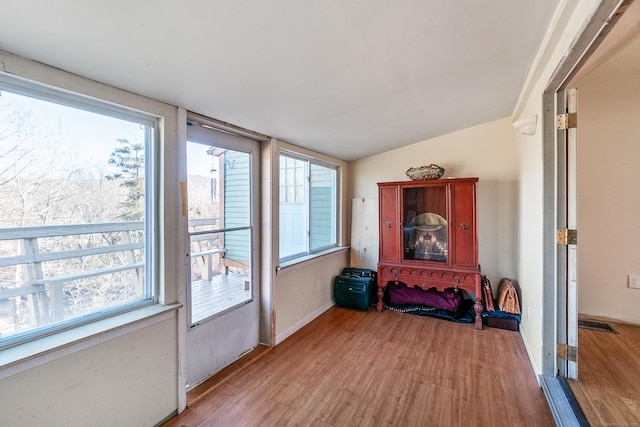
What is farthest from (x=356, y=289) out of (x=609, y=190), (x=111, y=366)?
(x=609, y=190)

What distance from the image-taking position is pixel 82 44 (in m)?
1.15

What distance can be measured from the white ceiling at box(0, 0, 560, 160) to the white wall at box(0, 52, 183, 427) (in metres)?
0.09

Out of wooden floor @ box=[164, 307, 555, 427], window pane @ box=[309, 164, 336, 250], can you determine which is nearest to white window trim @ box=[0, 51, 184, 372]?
wooden floor @ box=[164, 307, 555, 427]

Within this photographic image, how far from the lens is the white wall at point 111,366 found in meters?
1.22

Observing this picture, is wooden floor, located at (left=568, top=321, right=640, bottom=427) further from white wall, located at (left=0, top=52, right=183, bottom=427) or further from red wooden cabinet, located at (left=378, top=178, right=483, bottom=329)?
white wall, located at (left=0, top=52, right=183, bottom=427)

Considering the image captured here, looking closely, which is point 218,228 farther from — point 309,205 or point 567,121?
point 567,121

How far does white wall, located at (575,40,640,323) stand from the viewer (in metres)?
2.62

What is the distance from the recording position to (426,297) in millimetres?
3404

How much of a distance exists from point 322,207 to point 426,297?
1.69 m

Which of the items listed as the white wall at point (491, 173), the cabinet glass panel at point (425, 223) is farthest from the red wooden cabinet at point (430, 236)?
the white wall at point (491, 173)

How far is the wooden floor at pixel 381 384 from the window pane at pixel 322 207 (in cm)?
118

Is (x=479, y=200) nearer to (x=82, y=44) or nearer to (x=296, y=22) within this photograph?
(x=296, y=22)

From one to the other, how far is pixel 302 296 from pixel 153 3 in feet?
9.01

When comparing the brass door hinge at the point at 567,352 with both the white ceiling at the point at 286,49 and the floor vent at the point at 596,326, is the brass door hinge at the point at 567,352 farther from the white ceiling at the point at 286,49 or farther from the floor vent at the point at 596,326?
the white ceiling at the point at 286,49
